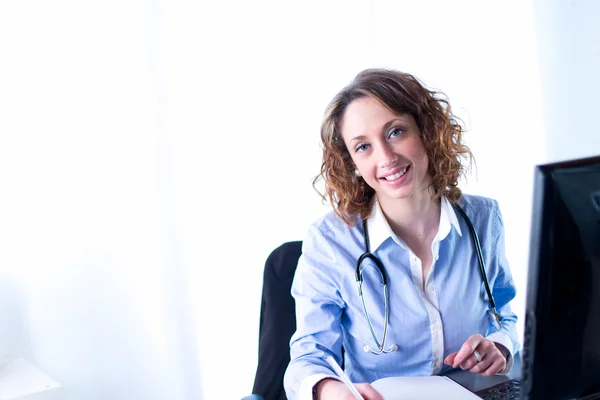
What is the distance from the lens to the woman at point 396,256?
1.28 metres

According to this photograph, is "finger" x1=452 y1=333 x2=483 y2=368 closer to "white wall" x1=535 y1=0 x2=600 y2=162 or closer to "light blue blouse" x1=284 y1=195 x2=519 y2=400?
"light blue blouse" x1=284 y1=195 x2=519 y2=400

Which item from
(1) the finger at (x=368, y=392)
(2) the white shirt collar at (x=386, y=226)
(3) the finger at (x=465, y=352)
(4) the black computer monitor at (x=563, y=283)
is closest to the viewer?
(4) the black computer monitor at (x=563, y=283)

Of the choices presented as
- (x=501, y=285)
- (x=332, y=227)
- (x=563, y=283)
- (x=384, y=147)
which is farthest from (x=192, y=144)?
(x=563, y=283)

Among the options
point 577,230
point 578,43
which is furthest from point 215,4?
point 577,230

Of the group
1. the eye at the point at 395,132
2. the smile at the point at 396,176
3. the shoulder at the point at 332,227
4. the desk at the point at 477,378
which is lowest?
the desk at the point at 477,378

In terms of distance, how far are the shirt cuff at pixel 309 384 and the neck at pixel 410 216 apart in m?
0.40

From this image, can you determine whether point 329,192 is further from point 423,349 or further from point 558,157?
point 558,157

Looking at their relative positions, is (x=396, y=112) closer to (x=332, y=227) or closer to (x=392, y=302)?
(x=332, y=227)

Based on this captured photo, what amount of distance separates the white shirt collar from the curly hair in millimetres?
31

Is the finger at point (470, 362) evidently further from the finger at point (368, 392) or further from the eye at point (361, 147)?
the eye at point (361, 147)

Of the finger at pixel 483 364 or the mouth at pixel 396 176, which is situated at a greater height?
the mouth at pixel 396 176

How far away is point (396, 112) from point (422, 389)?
57 cm

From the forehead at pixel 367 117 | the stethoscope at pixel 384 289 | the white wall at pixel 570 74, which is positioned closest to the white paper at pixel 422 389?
the stethoscope at pixel 384 289

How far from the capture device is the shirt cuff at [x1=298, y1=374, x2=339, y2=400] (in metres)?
1.11
